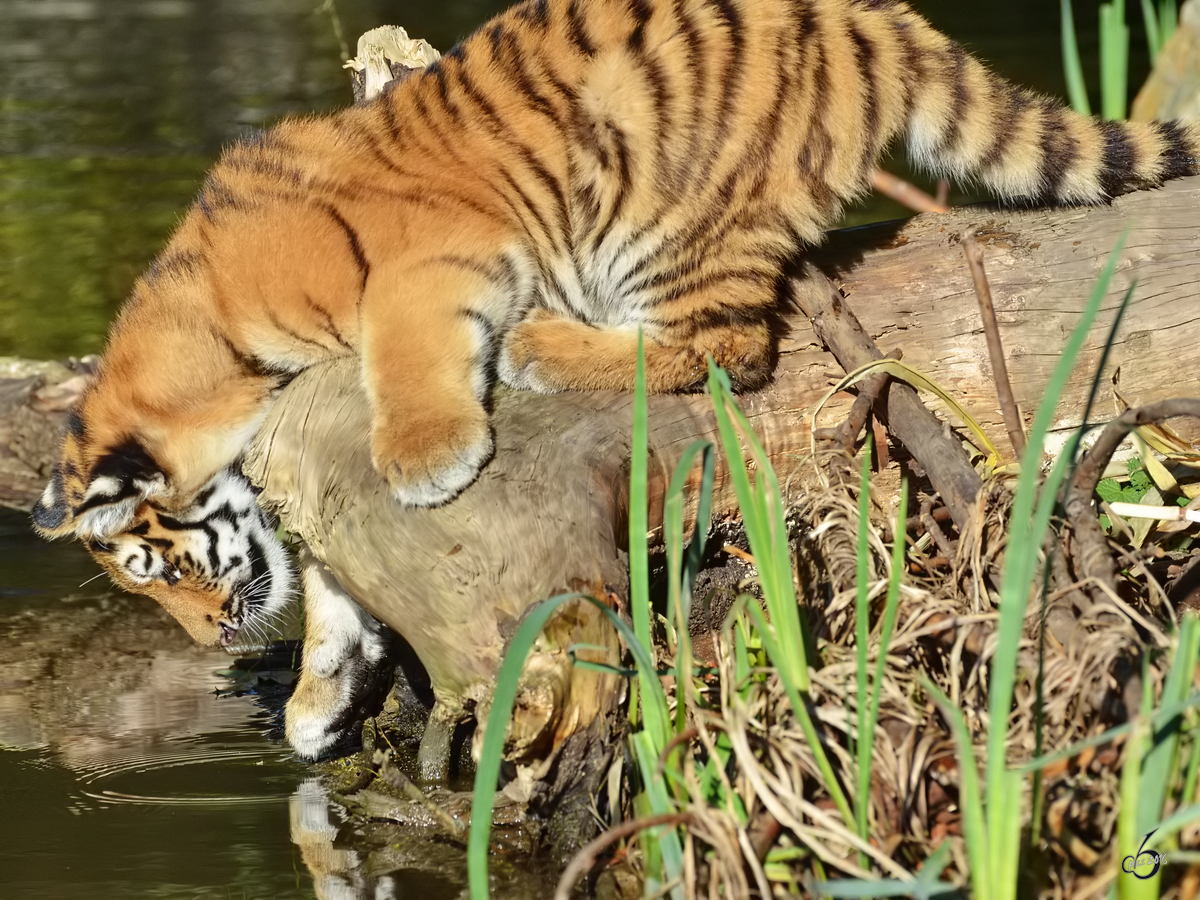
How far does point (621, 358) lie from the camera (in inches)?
107

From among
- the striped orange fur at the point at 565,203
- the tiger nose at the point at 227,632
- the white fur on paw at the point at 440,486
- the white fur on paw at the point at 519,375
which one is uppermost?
the striped orange fur at the point at 565,203

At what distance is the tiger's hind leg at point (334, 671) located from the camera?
9.40ft

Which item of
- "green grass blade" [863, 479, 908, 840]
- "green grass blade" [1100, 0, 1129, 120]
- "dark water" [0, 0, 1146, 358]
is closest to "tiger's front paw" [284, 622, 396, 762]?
"green grass blade" [863, 479, 908, 840]

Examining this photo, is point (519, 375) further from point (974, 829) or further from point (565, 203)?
point (974, 829)

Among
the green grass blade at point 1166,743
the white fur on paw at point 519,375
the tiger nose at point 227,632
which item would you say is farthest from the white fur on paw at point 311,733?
the green grass blade at point 1166,743

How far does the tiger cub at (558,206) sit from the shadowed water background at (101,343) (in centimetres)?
46

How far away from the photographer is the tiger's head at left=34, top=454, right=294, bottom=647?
2904 mm

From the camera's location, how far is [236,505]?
2990mm

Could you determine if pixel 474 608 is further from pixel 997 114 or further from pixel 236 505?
pixel 997 114

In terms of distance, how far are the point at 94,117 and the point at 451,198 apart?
655 cm

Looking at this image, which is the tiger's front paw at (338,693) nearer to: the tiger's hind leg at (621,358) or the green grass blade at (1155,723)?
the tiger's hind leg at (621,358)

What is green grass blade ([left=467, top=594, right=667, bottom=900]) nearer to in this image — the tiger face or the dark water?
the tiger face

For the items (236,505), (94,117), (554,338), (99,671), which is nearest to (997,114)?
(554,338)

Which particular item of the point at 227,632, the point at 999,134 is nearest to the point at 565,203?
the point at 999,134
